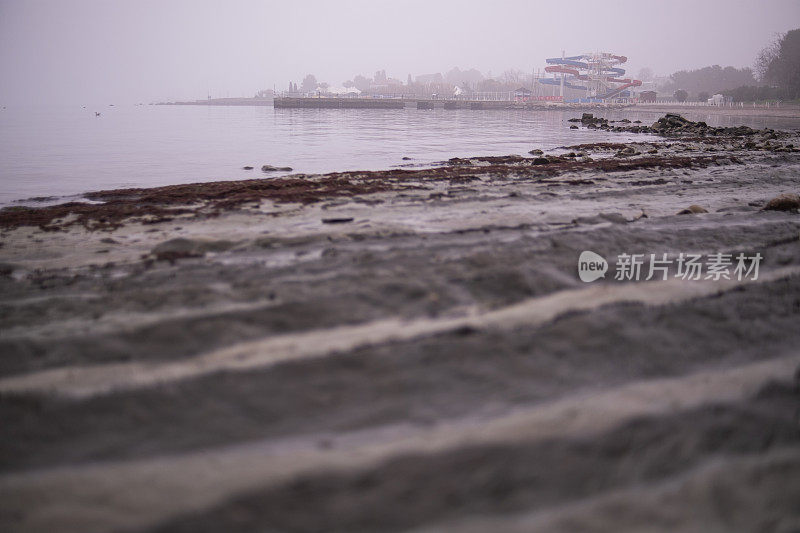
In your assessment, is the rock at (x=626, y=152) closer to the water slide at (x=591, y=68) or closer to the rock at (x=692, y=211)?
the rock at (x=692, y=211)

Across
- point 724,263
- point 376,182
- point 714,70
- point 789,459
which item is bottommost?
point 789,459

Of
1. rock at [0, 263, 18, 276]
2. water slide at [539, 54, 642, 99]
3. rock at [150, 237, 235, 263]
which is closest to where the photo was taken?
rock at [0, 263, 18, 276]

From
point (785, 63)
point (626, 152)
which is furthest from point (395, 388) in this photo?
point (785, 63)

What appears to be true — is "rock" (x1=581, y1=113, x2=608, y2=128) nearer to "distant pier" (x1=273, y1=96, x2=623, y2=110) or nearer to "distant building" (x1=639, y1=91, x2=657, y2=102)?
"distant pier" (x1=273, y1=96, x2=623, y2=110)

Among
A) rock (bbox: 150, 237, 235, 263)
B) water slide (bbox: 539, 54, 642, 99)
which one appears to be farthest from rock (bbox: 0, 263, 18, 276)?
water slide (bbox: 539, 54, 642, 99)

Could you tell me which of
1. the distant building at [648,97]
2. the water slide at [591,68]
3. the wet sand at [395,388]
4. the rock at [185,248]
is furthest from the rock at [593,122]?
the water slide at [591,68]

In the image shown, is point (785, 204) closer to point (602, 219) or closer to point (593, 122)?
point (602, 219)

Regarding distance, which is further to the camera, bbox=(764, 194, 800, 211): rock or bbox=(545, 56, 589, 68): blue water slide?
bbox=(545, 56, 589, 68): blue water slide

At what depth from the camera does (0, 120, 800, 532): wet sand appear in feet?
4.12

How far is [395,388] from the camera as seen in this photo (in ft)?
5.75

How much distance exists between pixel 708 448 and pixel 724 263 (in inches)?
88.1

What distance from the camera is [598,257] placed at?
3293 mm

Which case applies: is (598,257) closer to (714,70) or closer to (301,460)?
(301,460)

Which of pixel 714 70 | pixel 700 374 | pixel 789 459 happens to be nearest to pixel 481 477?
pixel 789 459
